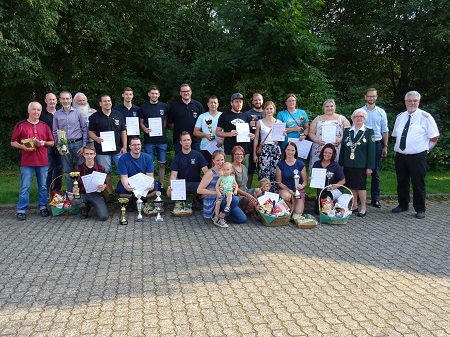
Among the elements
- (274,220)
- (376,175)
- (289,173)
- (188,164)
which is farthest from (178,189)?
(376,175)

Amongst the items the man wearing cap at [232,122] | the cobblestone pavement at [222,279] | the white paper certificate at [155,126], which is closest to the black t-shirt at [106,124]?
the white paper certificate at [155,126]

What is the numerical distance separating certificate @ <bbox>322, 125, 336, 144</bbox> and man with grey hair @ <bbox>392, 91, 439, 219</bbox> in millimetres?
1220

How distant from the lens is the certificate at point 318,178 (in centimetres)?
766

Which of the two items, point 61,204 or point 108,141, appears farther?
point 108,141

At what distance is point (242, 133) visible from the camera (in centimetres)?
785

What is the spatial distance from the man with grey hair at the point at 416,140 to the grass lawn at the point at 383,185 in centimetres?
174

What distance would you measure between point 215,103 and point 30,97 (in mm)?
9996

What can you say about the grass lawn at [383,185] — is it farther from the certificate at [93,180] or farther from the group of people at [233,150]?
the certificate at [93,180]

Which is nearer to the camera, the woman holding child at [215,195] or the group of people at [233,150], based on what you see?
the woman holding child at [215,195]

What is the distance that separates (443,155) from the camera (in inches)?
512

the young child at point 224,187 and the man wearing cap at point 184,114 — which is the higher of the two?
the man wearing cap at point 184,114

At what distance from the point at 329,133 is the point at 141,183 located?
3.63 m

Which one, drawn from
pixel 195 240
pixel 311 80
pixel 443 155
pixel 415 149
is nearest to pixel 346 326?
pixel 195 240

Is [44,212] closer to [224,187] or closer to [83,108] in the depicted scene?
[83,108]
